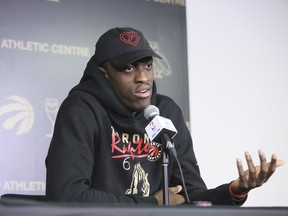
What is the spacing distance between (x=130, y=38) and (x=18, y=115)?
123cm

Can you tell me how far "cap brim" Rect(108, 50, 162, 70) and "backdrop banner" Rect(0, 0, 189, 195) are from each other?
46.9 inches

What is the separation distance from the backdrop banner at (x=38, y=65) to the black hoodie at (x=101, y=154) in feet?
3.45

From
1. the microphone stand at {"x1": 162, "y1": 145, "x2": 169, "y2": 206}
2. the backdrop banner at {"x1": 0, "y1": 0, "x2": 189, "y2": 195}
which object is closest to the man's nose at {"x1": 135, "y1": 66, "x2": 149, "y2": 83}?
the microphone stand at {"x1": 162, "y1": 145, "x2": 169, "y2": 206}

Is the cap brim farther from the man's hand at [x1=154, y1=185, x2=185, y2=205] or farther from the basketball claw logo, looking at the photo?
the basketball claw logo

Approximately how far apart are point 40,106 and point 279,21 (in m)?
2.04

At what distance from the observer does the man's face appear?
2.57 m

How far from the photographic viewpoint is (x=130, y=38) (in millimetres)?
2609

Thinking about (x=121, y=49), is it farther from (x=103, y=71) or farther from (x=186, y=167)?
(x=186, y=167)

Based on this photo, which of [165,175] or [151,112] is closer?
[165,175]

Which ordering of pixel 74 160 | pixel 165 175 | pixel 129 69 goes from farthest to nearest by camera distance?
pixel 129 69
pixel 74 160
pixel 165 175

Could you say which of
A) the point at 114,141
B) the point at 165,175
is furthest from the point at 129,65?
the point at 165,175

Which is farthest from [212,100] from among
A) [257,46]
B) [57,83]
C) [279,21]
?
[57,83]

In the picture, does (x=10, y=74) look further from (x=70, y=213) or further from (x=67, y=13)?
(x=70, y=213)

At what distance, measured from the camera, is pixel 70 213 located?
4.06 ft
